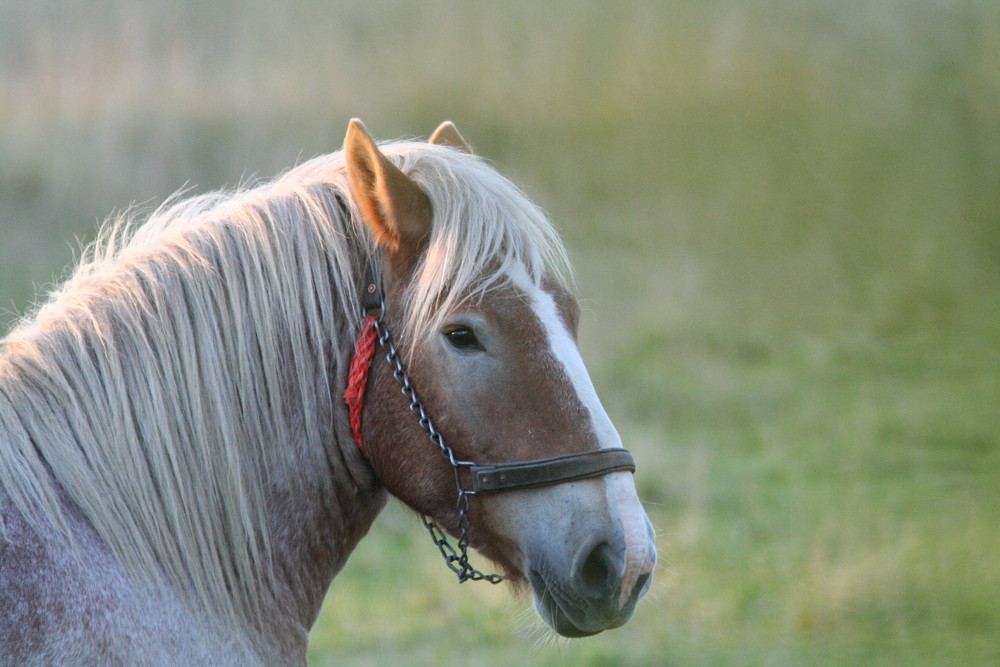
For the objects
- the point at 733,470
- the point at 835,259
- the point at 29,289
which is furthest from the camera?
the point at 835,259

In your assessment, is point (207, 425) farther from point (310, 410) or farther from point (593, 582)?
point (593, 582)

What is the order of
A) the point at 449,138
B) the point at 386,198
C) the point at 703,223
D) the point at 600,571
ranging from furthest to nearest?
the point at 703,223
the point at 449,138
the point at 386,198
the point at 600,571

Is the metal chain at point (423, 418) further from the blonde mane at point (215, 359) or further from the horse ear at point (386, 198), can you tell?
the horse ear at point (386, 198)

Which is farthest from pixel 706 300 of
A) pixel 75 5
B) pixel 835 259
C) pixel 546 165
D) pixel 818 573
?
pixel 75 5

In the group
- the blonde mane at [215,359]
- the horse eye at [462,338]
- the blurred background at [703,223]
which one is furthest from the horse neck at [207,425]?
the blurred background at [703,223]

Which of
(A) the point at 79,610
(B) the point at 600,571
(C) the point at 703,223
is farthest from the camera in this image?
(C) the point at 703,223

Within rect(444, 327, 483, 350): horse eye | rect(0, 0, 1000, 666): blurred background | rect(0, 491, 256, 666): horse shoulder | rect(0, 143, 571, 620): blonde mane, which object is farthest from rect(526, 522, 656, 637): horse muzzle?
rect(0, 0, 1000, 666): blurred background

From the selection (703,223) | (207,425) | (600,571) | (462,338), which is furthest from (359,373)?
(703,223)

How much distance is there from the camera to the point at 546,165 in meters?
17.7

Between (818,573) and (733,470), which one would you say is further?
(733,470)

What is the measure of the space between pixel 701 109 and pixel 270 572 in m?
16.9

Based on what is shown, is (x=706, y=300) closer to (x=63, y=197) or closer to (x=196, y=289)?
(x=63, y=197)

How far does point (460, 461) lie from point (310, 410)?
1.30 ft

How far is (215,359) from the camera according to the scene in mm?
2176
